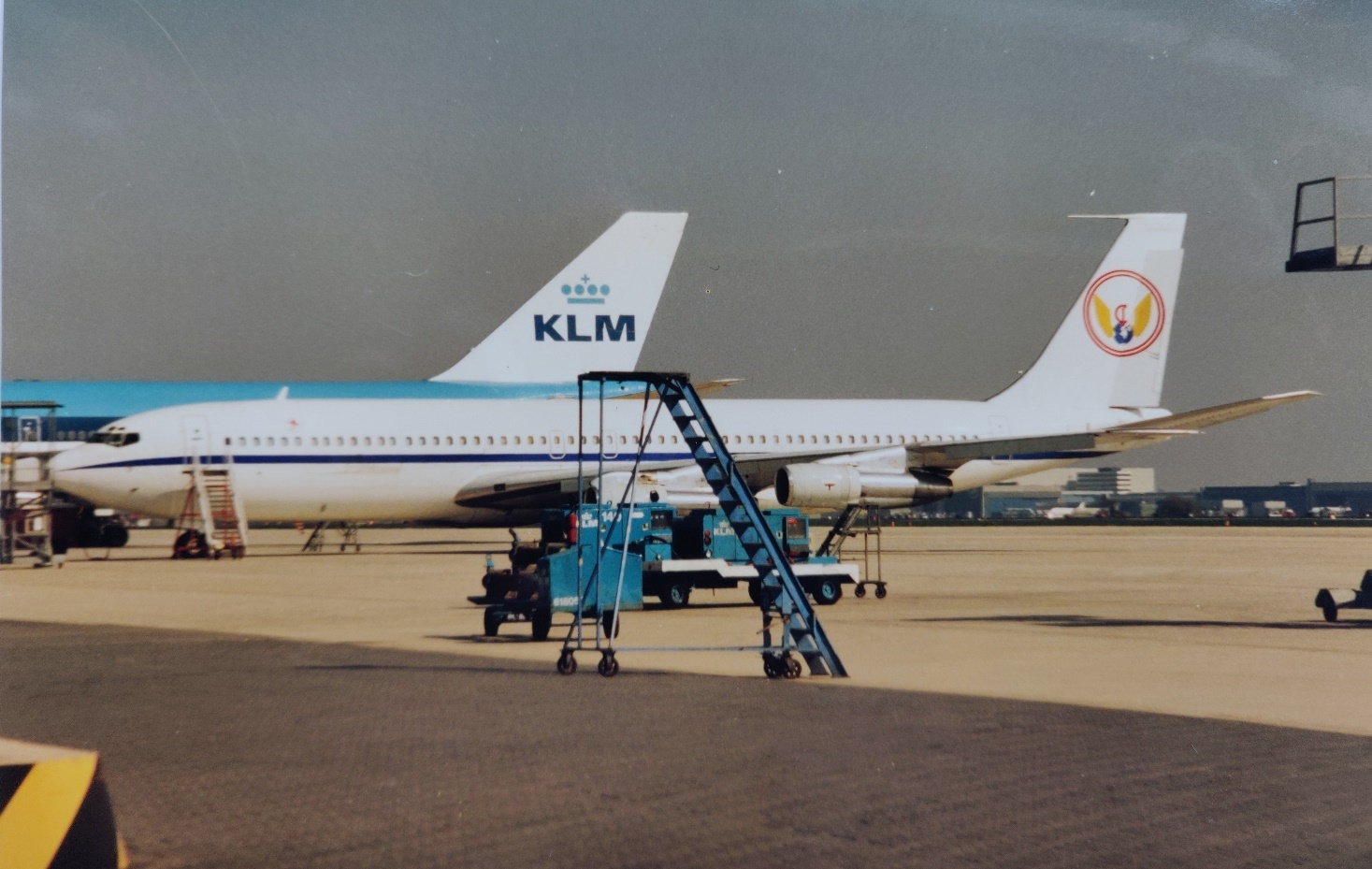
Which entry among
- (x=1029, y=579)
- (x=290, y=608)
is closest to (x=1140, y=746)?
(x=290, y=608)

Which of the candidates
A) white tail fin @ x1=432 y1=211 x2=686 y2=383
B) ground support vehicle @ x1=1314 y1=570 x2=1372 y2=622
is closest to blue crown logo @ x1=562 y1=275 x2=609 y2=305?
white tail fin @ x1=432 y1=211 x2=686 y2=383

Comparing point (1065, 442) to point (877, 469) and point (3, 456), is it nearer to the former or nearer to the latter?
point (877, 469)

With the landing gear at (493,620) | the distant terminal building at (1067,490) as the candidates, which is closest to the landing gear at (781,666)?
the landing gear at (493,620)

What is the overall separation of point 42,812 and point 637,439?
100 ft

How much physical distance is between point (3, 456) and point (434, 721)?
27.5 m

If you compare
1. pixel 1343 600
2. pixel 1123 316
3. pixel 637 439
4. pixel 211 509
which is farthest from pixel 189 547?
pixel 1123 316

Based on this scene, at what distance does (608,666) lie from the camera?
13.6 meters

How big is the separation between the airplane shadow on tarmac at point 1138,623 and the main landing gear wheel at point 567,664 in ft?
21.6

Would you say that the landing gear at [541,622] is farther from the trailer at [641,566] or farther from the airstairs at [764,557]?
the airstairs at [764,557]

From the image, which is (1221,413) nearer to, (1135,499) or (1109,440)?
(1109,440)

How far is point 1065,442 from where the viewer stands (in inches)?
1176

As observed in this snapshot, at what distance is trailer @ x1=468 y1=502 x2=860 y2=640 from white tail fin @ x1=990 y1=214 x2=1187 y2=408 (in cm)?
2310

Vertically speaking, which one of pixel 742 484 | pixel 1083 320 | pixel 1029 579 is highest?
pixel 1083 320

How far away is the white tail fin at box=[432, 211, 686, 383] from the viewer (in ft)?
177
